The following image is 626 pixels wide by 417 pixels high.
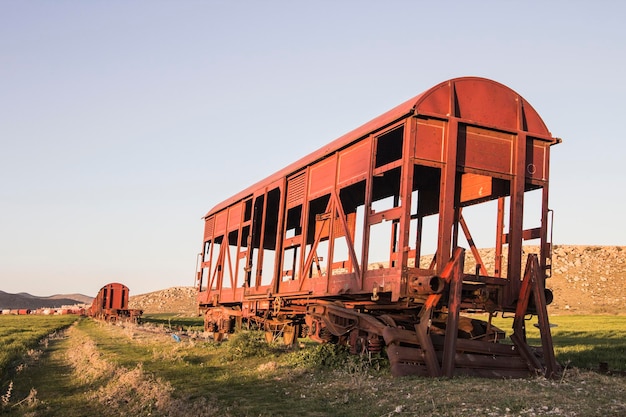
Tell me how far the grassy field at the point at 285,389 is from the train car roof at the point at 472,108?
15.9 ft

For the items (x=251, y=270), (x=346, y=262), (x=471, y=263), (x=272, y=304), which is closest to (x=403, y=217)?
(x=346, y=262)

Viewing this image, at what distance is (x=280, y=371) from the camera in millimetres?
12766

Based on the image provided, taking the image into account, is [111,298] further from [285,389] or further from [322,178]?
[285,389]

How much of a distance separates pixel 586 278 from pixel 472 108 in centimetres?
6700

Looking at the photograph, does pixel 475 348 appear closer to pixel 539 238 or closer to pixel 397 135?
pixel 539 238

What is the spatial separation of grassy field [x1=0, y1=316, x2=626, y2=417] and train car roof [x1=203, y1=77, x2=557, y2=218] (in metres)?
4.84

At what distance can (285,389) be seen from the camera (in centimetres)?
1097

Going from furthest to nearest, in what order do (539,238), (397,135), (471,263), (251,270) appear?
(471,263)
(251,270)
(397,135)
(539,238)

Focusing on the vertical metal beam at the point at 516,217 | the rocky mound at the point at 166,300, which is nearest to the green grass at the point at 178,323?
the vertical metal beam at the point at 516,217

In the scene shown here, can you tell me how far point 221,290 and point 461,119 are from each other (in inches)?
522

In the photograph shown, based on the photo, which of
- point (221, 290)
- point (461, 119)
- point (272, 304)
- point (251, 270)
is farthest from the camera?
point (221, 290)

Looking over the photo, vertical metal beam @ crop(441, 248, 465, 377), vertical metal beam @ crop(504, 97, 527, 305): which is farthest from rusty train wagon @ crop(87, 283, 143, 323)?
vertical metal beam @ crop(441, 248, 465, 377)

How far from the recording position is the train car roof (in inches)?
472

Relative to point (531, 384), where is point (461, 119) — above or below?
above
